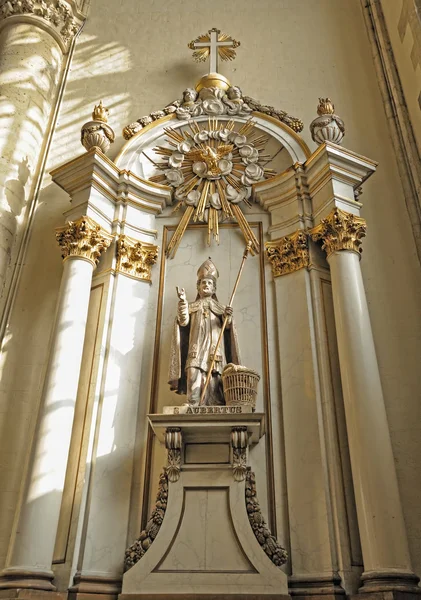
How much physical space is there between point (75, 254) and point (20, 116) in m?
2.34

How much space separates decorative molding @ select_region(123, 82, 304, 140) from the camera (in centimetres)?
681

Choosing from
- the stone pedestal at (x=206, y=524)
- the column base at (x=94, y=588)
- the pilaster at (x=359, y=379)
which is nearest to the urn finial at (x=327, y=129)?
the pilaster at (x=359, y=379)

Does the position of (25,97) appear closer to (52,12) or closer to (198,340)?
(52,12)

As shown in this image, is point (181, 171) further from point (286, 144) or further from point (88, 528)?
point (88, 528)

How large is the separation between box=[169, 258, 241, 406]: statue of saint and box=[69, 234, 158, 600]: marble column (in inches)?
18.9

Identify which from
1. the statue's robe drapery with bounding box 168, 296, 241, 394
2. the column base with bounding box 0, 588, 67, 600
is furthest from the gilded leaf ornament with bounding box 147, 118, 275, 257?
the column base with bounding box 0, 588, 67, 600

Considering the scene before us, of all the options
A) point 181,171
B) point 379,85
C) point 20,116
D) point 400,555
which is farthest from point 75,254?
point 379,85

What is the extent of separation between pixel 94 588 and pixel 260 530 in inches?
50.4

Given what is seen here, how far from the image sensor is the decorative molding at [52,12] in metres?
7.63

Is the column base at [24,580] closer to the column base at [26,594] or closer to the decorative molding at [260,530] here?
the column base at [26,594]

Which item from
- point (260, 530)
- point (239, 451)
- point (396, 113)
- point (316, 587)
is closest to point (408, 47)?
point (396, 113)

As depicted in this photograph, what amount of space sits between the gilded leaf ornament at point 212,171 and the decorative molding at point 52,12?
2483mm

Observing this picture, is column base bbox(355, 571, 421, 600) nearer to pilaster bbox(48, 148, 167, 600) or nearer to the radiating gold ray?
pilaster bbox(48, 148, 167, 600)

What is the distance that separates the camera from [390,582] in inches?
157
